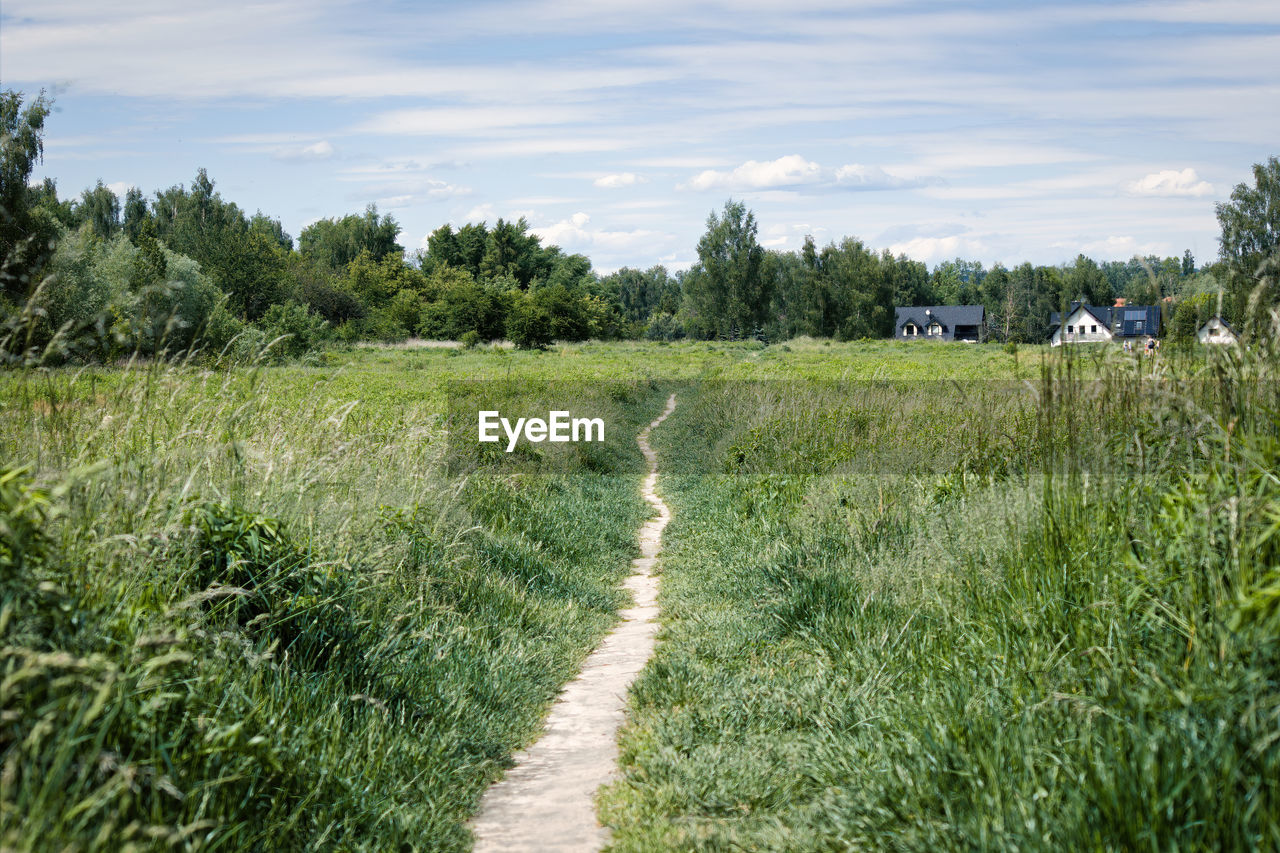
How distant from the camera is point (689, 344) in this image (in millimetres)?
71688

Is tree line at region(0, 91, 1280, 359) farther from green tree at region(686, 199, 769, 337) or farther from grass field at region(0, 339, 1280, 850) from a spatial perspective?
grass field at region(0, 339, 1280, 850)

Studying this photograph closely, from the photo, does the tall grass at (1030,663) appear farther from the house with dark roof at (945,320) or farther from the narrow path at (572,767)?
the house with dark roof at (945,320)

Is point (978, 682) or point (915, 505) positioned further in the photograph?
point (915, 505)

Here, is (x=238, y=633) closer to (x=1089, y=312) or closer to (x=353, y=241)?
(x=1089, y=312)

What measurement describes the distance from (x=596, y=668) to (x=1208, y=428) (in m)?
4.14

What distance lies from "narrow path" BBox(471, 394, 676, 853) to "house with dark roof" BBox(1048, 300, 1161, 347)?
3316 mm

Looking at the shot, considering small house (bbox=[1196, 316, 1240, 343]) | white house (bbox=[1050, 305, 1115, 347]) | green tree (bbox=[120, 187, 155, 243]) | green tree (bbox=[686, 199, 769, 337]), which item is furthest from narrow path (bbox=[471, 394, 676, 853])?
green tree (bbox=[120, 187, 155, 243])

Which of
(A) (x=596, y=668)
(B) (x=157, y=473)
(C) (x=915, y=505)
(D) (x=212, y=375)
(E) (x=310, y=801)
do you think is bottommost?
(A) (x=596, y=668)

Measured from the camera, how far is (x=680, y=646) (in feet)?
22.4

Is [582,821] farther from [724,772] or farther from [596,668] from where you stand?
[596,668]

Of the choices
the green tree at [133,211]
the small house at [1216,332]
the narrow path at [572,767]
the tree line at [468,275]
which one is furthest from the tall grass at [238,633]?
the green tree at [133,211]

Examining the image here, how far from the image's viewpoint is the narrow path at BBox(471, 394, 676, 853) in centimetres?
416

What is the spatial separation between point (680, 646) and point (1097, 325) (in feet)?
11.4

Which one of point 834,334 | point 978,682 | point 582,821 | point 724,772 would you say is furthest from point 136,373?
point 834,334
